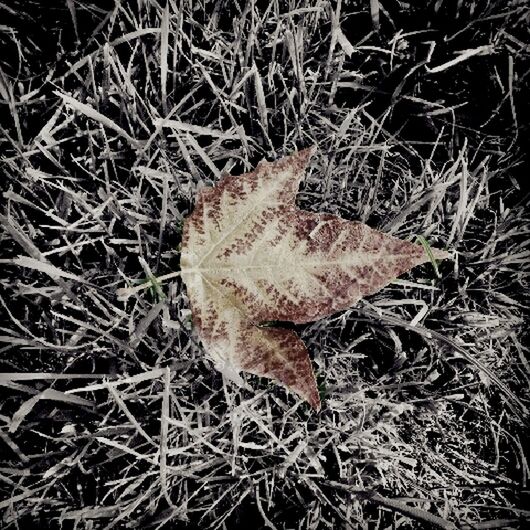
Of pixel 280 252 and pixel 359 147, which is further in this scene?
pixel 359 147

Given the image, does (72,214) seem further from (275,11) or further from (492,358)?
(492,358)

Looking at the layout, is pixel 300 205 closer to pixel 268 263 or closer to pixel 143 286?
pixel 268 263

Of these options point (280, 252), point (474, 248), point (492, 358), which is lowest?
point (492, 358)

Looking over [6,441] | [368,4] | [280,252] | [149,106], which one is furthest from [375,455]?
[368,4]

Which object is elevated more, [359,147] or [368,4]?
[368,4]
